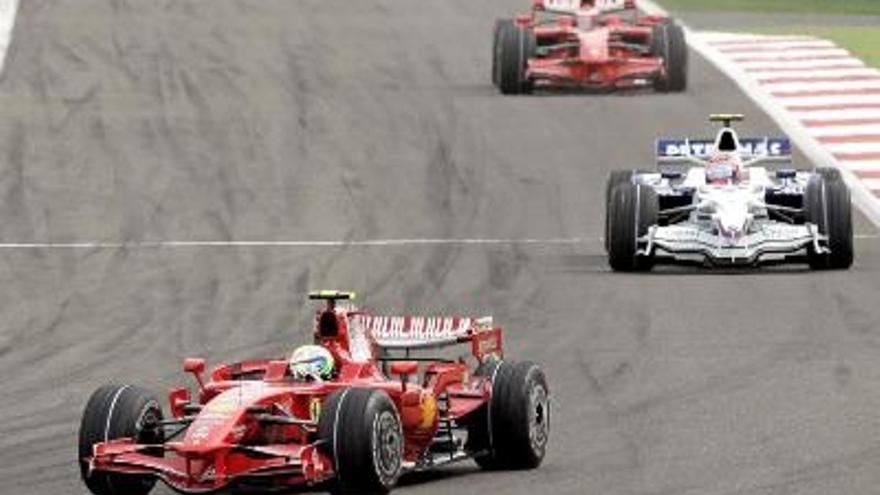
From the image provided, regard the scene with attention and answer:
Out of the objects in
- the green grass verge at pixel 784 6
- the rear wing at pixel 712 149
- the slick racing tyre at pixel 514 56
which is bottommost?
the rear wing at pixel 712 149

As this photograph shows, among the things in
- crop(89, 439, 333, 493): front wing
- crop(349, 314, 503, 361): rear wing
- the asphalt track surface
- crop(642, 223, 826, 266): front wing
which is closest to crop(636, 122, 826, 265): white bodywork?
crop(642, 223, 826, 266): front wing

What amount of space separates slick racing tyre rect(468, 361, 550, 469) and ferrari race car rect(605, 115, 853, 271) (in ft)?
32.5

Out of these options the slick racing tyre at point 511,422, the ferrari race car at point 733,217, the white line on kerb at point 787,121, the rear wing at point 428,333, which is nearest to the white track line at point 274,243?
the ferrari race car at point 733,217

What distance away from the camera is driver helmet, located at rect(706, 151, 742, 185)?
26.1 m

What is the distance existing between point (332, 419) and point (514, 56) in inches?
915

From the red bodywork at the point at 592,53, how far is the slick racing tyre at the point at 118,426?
22.7 metres

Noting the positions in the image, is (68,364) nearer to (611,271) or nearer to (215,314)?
(215,314)

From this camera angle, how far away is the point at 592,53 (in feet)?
123

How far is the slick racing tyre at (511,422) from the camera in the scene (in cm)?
1578

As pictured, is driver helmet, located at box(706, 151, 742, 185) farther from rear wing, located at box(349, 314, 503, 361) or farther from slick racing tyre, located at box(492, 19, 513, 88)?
slick racing tyre, located at box(492, 19, 513, 88)

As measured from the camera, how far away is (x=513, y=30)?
123 feet

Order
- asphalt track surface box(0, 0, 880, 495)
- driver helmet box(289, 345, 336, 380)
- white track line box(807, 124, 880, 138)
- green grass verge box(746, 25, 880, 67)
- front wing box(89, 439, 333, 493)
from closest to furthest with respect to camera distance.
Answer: front wing box(89, 439, 333, 493) → driver helmet box(289, 345, 336, 380) → asphalt track surface box(0, 0, 880, 495) → white track line box(807, 124, 880, 138) → green grass verge box(746, 25, 880, 67)

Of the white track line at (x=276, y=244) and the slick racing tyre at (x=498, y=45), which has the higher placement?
the slick racing tyre at (x=498, y=45)

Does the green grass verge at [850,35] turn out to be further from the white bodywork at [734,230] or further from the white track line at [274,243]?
the white bodywork at [734,230]
